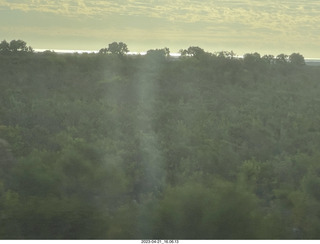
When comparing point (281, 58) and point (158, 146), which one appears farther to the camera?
point (281, 58)

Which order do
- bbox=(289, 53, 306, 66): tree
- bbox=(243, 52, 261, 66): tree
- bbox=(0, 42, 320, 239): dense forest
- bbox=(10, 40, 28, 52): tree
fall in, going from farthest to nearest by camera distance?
bbox=(289, 53, 306, 66): tree → bbox=(243, 52, 261, 66): tree → bbox=(10, 40, 28, 52): tree → bbox=(0, 42, 320, 239): dense forest

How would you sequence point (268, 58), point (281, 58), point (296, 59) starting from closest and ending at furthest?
point (268, 58), point (281, 58), point (296, 59)

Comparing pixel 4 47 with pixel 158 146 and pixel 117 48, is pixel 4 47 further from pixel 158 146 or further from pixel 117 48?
pixel 158 146

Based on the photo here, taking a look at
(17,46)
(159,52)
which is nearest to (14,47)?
(17,46)

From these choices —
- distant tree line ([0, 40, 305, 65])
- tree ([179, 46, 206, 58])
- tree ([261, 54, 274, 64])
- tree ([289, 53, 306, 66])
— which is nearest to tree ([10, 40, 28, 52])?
distant tree line ([0, 40, 305, 65])

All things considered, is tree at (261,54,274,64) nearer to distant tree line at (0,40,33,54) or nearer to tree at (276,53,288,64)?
tree at (276,53,288,64)

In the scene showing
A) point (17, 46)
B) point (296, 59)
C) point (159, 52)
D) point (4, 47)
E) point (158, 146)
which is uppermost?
point (17, 46)

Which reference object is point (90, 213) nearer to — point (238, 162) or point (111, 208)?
point (111, 208)

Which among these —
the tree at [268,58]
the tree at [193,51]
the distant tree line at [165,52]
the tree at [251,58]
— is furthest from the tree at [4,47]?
the tree at [268,58]

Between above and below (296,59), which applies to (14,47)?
above

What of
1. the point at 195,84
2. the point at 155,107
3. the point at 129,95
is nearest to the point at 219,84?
the point at 195,84

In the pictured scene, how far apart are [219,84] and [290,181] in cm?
3103

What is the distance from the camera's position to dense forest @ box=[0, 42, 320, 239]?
895cm

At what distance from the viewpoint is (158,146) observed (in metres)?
21.4
